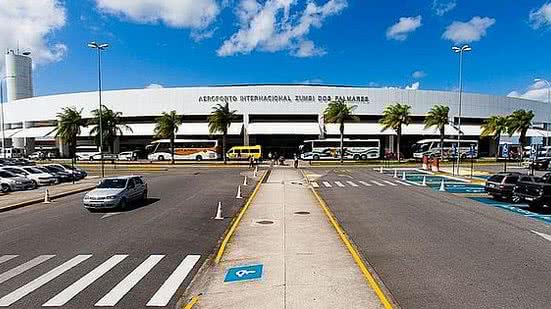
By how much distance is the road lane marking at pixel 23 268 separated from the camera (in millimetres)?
8798

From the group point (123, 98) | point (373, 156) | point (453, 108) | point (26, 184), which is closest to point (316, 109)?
point (373, 156)

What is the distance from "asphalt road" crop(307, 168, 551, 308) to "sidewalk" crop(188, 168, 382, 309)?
782 millimetres

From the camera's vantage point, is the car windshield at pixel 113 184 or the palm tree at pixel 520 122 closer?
the car windshield at pixel 113 184

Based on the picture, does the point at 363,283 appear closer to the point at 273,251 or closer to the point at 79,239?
the point at 273,251

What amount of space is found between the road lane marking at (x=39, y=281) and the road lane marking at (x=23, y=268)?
2.21 feet

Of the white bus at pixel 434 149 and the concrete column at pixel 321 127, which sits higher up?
the concrete column at pixel 321 127

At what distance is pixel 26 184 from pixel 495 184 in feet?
104

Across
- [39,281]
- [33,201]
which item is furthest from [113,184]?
[39,281]

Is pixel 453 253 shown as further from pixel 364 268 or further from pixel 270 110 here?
pixel 270 110

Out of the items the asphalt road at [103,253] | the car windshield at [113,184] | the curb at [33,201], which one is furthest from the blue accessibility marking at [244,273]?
the curb at [33,201]

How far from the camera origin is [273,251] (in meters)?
10.5

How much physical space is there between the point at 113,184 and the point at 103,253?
972 cm

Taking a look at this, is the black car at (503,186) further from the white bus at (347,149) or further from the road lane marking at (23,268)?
the white bus at (347,149)

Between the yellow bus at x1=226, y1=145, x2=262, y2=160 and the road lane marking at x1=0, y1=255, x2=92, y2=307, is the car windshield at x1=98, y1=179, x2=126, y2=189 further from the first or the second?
the yellow bus at x1=226, y1=145, x2=262, y2=160
